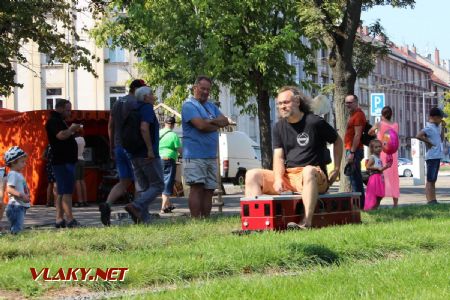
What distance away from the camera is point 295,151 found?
1020 centimetres

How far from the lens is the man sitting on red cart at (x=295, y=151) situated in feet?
32.7

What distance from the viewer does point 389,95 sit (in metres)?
111

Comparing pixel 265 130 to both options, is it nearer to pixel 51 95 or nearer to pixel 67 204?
pixel 67 204

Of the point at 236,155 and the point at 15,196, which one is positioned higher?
the point at 236,155

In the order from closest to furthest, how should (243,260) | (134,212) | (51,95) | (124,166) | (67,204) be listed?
1. (243,260)
2. (134,212)
3. (124,166)
4. (67,204)
5. (51,95)

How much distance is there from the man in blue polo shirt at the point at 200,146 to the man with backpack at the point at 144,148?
40cm

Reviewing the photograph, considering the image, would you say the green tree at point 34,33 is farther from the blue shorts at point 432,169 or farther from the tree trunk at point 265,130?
the blue shorts at point 432,169

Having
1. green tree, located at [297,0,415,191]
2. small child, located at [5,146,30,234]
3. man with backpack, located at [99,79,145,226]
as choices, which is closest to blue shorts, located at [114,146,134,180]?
man with backpack, located at [99,79,145,226]

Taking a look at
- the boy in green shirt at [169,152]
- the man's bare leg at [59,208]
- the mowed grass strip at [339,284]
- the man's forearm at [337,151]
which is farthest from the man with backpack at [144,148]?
the boy in green shirt at [169,152]

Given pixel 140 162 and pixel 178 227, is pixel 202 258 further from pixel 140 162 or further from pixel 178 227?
pixel 140 162

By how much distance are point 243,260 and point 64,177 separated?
594 centimetres

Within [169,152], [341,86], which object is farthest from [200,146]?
[341,86]

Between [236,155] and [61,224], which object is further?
[236,155]

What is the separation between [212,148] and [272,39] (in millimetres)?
20019
